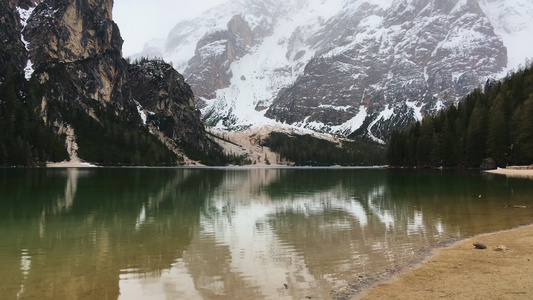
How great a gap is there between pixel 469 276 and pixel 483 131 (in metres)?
116

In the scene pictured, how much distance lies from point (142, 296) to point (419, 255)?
42.2ft

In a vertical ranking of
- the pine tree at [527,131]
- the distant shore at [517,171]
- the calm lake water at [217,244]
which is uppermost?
the pine tree at [527,131]

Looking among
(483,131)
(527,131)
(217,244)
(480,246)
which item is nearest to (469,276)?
(480,246)

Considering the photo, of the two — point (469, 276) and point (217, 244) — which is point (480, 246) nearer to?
point (469, 276)

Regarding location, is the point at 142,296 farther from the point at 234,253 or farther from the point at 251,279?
the point at 234,253

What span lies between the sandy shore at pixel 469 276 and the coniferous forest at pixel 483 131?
8931 centimetres

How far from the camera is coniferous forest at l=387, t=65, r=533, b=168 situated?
337 feet

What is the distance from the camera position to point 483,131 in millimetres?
116875

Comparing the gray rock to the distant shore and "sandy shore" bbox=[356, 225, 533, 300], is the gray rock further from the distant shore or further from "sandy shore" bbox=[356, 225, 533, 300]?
the distant shore

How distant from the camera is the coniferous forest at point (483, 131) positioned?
10269cm

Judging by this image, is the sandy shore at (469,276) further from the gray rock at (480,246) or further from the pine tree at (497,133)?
the pine tree at (497,133)

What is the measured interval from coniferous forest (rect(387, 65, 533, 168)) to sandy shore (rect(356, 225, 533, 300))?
89308 millimetres

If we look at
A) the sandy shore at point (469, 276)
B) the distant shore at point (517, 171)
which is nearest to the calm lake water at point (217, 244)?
the sandy shore at point (469, 276)

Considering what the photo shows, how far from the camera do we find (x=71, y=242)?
2336cm
